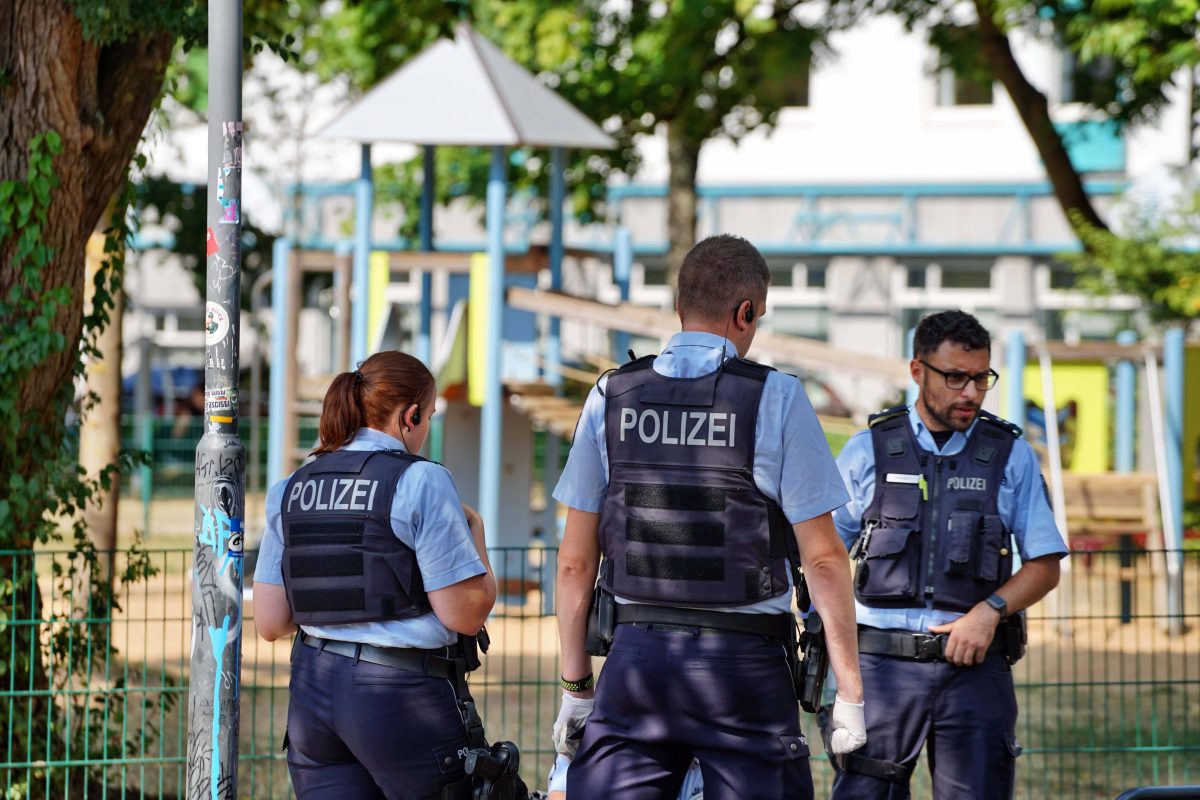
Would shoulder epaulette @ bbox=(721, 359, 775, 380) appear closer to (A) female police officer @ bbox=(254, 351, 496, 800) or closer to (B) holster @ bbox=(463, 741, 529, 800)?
(A) female police officer @ bbox=(254, 351, 496, 800)

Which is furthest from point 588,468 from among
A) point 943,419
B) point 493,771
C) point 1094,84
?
point 1094,84

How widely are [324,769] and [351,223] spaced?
22266mm

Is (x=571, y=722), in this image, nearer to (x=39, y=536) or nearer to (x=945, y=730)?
(x=945, y=730)

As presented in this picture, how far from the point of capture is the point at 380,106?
12070 mm

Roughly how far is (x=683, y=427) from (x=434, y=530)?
0.67 metres

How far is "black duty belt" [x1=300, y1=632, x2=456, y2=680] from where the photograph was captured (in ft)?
12.6

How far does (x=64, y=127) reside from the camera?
5984mm

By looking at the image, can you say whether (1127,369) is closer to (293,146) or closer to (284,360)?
(284,360)

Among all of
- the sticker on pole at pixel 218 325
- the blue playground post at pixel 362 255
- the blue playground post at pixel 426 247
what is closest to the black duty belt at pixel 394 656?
the sticker on pole at pixel 218 325

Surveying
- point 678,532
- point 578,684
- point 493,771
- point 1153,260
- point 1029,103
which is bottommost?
point 493,771

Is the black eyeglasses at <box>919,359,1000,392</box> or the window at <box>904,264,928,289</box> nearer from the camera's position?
the black eyeglasses at <box>919,359,1000,392</box>

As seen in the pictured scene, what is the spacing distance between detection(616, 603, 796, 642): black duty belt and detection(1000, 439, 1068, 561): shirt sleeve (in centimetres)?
112

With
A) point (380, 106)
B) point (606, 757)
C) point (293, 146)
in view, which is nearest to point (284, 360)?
point (380, 106)

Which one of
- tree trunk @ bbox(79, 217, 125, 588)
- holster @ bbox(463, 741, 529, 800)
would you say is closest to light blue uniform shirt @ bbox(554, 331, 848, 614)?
holster @ bbox(463, 741, 529, 800)
